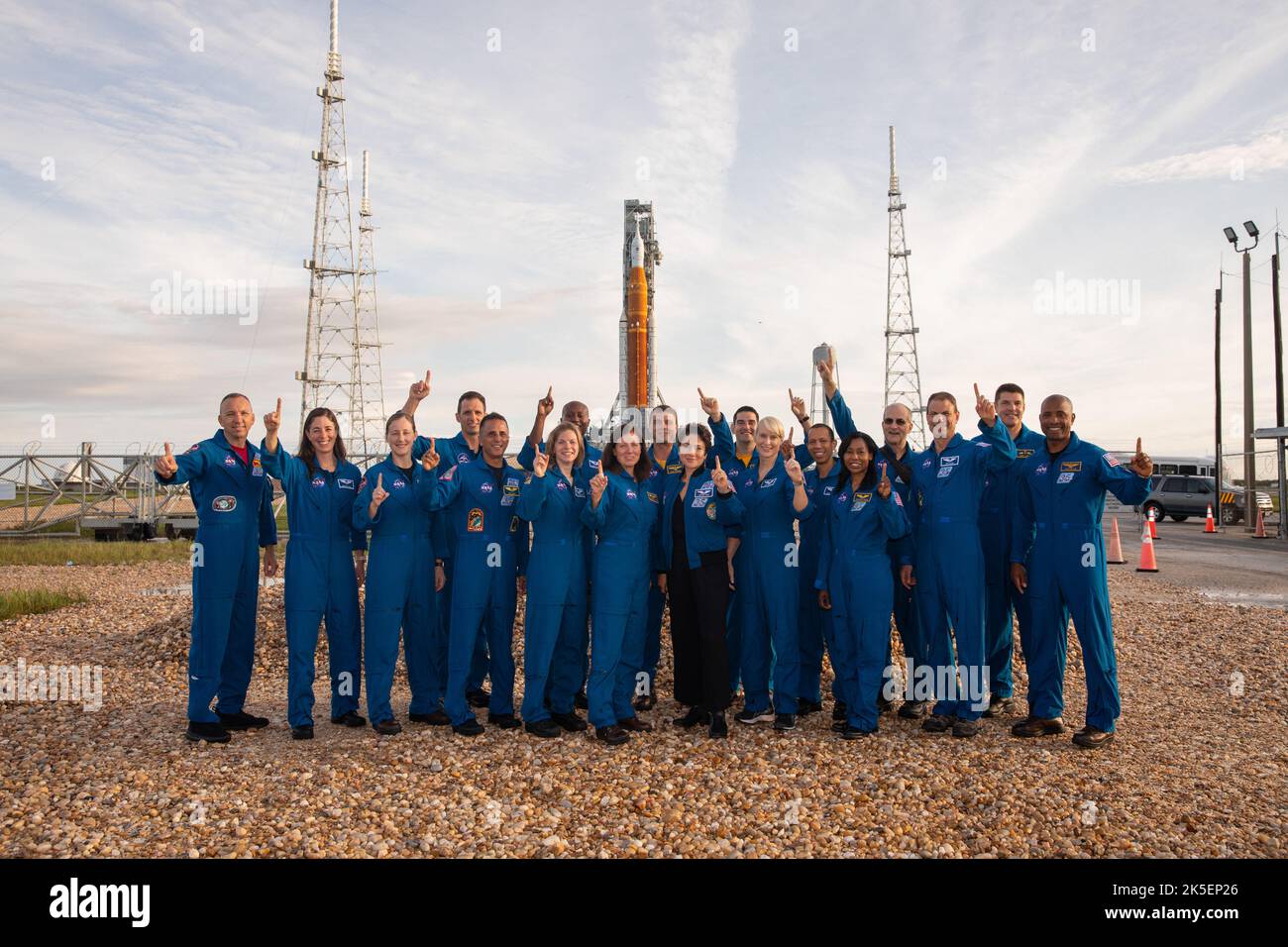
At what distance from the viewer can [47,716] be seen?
711cm

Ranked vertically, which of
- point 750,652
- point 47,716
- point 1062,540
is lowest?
point 47,716

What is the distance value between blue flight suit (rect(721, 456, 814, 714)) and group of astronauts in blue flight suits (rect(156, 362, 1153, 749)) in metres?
0.02

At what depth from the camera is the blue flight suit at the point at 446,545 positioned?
6805 mm

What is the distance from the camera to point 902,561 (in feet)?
21.8

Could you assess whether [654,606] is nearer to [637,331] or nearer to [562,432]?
[562,432]

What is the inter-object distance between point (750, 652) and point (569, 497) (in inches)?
72.2

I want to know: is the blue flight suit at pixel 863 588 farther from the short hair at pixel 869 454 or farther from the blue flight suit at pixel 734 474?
the blue flight suit at pixel 734 474

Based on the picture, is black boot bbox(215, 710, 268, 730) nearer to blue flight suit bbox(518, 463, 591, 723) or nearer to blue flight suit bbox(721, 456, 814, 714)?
blue flight suit bbox(518, 463, 591, 723)

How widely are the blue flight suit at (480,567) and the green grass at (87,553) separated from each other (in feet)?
50.5

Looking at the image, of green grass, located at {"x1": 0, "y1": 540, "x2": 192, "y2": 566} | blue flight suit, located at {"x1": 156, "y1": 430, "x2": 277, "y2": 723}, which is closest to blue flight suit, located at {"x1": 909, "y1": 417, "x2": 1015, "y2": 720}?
blue flight suit, located at {"x1": 156, "y1": 430, "x2": 277, "y2": 723}

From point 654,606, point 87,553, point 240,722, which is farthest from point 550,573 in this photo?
point 87,553

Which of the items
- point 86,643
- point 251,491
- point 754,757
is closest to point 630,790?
point 754,757

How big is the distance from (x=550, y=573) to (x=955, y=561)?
2980 millimetres
